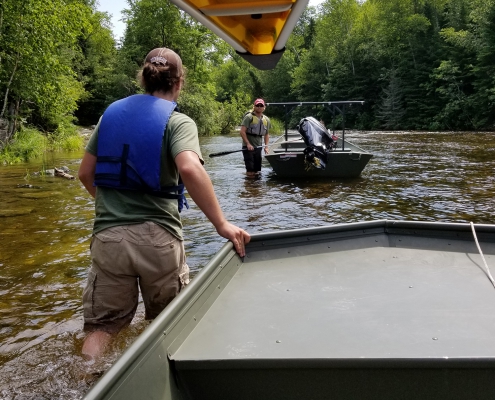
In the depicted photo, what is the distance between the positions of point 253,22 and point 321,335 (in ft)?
8.12

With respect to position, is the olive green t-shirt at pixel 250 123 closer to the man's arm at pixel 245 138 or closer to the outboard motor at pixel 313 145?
the man's arm at pixel 245 138

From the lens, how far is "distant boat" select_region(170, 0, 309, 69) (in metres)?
2.94

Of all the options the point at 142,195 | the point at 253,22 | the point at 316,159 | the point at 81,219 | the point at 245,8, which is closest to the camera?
the point at 142,195

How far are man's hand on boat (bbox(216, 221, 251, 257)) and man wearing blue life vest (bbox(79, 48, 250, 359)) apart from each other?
0.01 meters

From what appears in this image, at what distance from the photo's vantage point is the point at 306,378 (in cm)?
167

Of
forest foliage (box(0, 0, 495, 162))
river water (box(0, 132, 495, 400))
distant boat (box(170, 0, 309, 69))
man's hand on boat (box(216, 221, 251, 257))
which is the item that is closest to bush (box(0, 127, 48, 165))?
forest foliage (box(0, 0, 495, 162))

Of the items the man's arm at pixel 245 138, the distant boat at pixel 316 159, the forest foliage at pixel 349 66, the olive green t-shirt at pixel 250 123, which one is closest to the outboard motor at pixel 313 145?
the distant boat at pixel 316 159

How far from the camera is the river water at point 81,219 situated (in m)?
3.04

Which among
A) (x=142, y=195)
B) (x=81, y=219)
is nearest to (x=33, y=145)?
(x=81, y=219)

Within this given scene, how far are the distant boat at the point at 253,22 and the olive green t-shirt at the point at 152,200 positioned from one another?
0.86 metres

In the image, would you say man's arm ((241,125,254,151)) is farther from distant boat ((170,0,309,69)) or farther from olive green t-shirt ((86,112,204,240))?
olive green t-shirt ((86,112,204,240))

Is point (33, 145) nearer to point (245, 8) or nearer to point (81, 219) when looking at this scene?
point (81, 219)

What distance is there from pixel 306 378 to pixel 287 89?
62.7 metres

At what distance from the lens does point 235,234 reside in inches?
99.3
